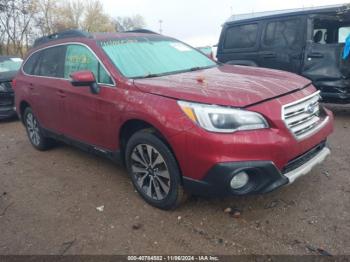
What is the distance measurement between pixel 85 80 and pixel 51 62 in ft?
5.15

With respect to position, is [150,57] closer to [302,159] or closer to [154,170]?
[154,170]

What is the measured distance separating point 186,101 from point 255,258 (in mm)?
1337

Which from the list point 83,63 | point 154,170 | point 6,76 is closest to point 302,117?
point 154,170

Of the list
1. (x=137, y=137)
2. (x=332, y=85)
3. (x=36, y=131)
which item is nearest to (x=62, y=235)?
(x=137, y=137)

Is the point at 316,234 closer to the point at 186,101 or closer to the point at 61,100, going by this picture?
the point at 186,101

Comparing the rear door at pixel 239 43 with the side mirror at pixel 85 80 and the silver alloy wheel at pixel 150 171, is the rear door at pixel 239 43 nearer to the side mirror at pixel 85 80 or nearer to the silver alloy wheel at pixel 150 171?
the side mirror at pixel 85 80

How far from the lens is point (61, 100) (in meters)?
4.34

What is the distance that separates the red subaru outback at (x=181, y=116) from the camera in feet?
8.97

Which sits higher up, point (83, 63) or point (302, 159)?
point (83, 63)

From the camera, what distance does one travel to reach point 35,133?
5.56 meters

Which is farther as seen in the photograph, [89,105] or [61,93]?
[61,93]

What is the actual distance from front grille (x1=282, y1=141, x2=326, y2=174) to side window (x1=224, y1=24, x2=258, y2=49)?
4.03 metres

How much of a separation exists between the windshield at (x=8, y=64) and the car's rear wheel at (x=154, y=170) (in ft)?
22.1

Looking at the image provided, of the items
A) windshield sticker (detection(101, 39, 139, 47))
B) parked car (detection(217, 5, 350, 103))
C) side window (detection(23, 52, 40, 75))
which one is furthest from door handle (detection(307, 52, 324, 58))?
side window (detection(23, 52, 40, 75))
